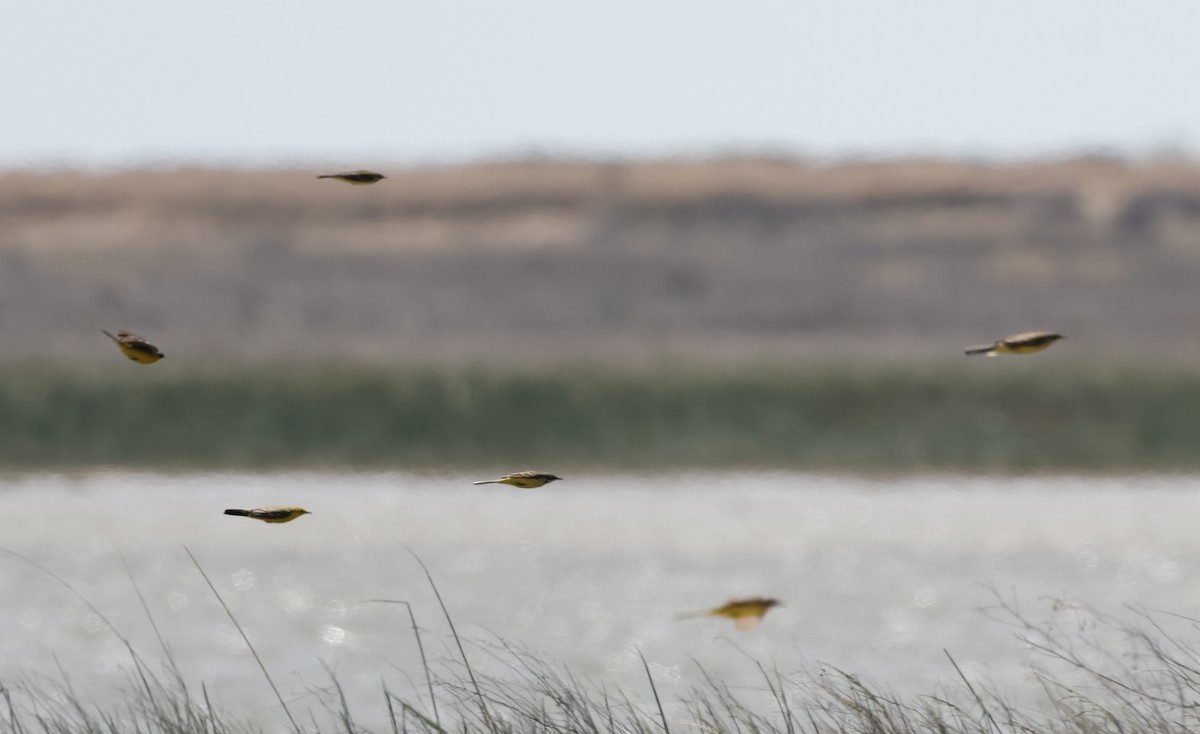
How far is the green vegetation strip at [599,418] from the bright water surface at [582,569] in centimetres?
34

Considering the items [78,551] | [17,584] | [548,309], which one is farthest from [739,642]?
[548,309]

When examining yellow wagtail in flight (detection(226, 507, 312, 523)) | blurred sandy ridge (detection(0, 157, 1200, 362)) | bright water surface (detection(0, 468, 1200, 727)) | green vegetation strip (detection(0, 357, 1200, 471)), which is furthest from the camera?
blurred sandy ridge (detection(0, 157, 1200, 362))

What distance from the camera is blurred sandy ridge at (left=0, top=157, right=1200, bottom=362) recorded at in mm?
20359

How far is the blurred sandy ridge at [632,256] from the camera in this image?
20.4 m

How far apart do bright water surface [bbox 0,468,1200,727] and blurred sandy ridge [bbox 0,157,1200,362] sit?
12.4 feet

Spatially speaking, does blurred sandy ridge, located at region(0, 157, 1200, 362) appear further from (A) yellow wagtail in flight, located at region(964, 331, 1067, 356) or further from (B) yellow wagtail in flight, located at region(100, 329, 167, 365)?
(B) yellow wagtail in flight, located at region(100, 329, 167, 365)

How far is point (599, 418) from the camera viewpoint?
1739 centimetres

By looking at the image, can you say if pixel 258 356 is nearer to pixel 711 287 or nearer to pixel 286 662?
pixel 711 287

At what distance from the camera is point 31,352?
18.5 m

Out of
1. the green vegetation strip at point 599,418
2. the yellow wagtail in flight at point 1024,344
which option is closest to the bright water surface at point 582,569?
the green vegetation strip at point 599,418

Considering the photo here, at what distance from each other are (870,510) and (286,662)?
27.0 ft

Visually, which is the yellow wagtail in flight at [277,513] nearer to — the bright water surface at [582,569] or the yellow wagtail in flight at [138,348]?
the yellow wagtail in flight at [138,348]

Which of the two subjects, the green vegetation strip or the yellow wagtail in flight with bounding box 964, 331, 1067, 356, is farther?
the green vegetation strip

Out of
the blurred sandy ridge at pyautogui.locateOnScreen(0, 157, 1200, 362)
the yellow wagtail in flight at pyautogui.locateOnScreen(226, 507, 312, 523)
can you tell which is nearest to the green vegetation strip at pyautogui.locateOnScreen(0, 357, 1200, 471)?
the blurred sandy ridge at pyautogui.locateOnScreen(0, 157, 1200, 362)
